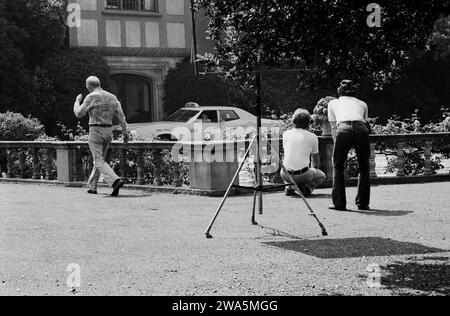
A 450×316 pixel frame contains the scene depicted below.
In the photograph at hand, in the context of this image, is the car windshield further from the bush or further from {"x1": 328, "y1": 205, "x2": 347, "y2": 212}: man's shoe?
{"x1": 328, "y1": 205, "x2": 347, "y2": 212}: man's shoe

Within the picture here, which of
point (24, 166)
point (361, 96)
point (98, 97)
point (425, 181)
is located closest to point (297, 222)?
point (98, 97)

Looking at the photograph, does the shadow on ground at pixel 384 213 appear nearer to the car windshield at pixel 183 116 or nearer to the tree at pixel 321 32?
the tree at pixel 321 32

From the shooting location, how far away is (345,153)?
11.7 m

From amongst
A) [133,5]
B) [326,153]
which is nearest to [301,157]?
[326,153]

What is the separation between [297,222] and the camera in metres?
10.5

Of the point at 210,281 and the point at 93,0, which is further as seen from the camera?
the point at 93,0

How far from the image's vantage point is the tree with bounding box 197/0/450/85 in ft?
22.1

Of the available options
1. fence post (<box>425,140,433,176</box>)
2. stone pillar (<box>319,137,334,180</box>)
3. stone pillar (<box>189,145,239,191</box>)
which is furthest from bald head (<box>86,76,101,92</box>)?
fence post (<box>425,140,433,176</box>)

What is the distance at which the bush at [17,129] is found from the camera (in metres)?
19.2

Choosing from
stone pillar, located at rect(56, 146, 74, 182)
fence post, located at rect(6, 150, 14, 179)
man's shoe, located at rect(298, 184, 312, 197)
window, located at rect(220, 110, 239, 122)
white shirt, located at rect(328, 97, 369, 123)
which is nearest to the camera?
white shirt, located at rect(328, 97, 369, 123)

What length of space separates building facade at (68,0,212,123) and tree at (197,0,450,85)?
26.1 m

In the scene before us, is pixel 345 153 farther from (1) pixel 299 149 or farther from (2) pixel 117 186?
(2) pixel 117 186

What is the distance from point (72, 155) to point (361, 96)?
19903mm
